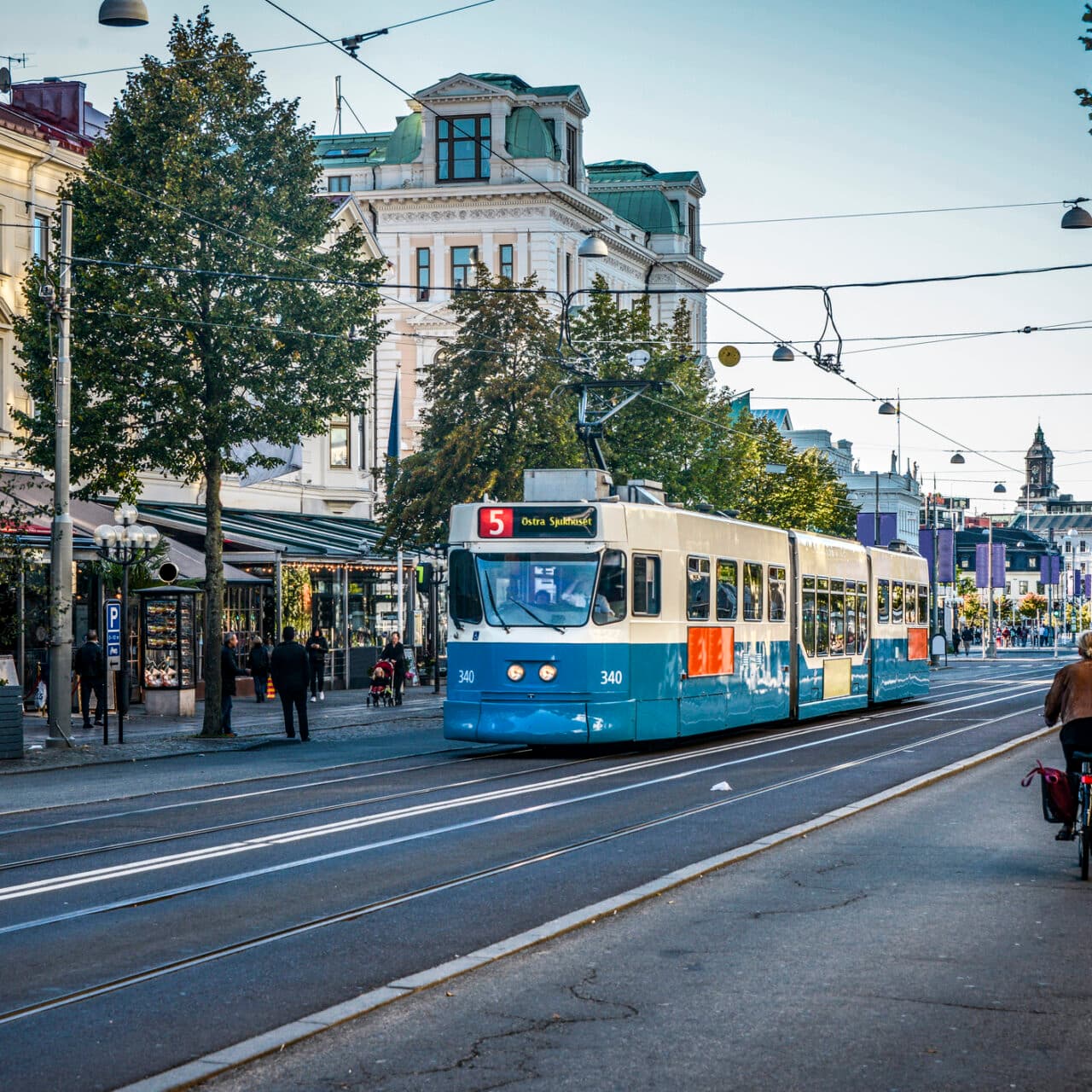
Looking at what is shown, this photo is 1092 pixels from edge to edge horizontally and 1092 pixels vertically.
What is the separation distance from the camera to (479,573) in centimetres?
2262

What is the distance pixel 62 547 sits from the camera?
2586cm

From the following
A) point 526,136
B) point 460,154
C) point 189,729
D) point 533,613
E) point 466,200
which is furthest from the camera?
point 460,154

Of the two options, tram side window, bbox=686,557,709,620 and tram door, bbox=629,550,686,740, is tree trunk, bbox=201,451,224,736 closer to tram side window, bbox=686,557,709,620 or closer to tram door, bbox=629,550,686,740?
tram side window, bbox=686,557,709,620

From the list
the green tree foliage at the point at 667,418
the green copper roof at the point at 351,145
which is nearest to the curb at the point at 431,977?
the green tree foliage at the point at 667,418

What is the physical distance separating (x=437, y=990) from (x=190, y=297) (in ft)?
70.3

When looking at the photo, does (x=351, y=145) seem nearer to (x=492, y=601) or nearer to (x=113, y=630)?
(x=113, y=630)

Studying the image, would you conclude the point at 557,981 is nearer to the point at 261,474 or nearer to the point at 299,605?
the point at 299,605

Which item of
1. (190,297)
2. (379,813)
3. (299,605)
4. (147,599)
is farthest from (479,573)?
(299,605)

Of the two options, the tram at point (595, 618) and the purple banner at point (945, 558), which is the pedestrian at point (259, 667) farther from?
the purple banner at point (945, 558)

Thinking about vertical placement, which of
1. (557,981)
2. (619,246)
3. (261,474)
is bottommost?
(557,981)

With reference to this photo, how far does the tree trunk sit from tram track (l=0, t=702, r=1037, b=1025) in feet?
37.9

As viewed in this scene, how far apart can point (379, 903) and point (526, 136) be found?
5695 centimetres

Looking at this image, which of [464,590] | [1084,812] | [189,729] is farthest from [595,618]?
[189,729]

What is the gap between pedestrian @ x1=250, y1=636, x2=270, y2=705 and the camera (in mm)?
37969
